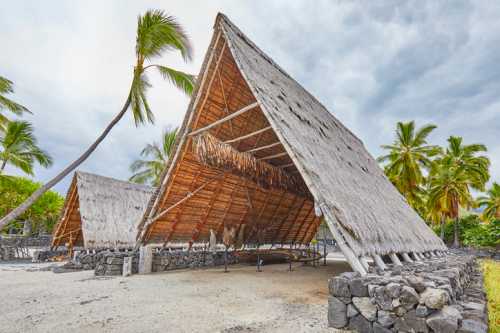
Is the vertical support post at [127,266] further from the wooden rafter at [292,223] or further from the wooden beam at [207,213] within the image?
the wooden rafter at [292,223]

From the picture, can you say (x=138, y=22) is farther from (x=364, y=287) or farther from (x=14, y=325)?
(x=364, y=287)

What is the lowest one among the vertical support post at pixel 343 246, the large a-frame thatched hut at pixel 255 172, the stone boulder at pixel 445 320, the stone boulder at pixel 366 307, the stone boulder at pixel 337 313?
the stone boulder at pixel 337 313

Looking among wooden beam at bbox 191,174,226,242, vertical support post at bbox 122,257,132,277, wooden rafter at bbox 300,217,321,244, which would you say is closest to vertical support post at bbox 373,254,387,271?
wooden beam at bbox 191,174,226,242

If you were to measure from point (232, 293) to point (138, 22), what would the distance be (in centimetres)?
764

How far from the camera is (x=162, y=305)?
4230 millimetres

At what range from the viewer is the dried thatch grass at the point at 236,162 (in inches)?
263

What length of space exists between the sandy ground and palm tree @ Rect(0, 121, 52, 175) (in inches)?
355

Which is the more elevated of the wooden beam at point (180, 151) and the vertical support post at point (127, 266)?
the wooden beam at point (180, 151)

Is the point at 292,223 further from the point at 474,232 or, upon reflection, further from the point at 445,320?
the point at 474,232

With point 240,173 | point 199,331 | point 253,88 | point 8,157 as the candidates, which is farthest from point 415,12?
point 8,157

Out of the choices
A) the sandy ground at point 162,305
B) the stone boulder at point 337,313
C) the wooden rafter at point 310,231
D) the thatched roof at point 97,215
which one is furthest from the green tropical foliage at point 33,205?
the stone boulder at point 337,313

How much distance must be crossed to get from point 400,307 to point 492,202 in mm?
24413

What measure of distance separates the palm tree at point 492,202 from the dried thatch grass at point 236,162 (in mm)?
19710

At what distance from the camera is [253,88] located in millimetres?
5188
